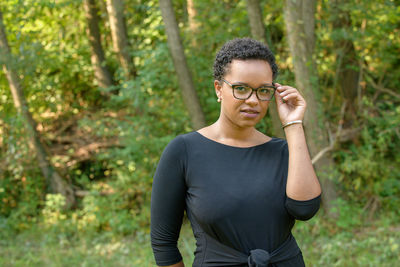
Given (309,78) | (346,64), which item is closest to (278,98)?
(309,78)

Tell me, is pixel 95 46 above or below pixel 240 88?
above

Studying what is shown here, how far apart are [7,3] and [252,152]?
7.09 meters

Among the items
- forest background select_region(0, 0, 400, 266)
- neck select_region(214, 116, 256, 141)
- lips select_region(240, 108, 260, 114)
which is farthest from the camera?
forest background select_region(0, 0, 400, 266)

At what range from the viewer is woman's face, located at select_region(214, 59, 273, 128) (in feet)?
6.16

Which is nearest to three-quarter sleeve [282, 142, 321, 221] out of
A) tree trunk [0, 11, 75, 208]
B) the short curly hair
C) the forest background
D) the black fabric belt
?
the black fabric belt

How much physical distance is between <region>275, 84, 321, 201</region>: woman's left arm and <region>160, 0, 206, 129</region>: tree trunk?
446 centimetres

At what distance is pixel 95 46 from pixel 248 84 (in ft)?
28.9

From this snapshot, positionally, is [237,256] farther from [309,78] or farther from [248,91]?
[309,78]

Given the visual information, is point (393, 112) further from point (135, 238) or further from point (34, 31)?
point (34, 31)

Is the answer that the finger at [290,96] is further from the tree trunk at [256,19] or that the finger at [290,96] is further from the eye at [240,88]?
the tree trunk at [256,19]

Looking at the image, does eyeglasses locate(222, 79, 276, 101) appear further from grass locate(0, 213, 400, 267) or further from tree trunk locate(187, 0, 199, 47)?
tree trunk locate(187, 0, 199, 47)

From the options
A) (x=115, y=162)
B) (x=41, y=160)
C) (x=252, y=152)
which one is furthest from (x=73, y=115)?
(x=252, y=152)

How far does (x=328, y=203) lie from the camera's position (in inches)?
233

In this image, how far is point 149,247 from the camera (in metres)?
6.02
